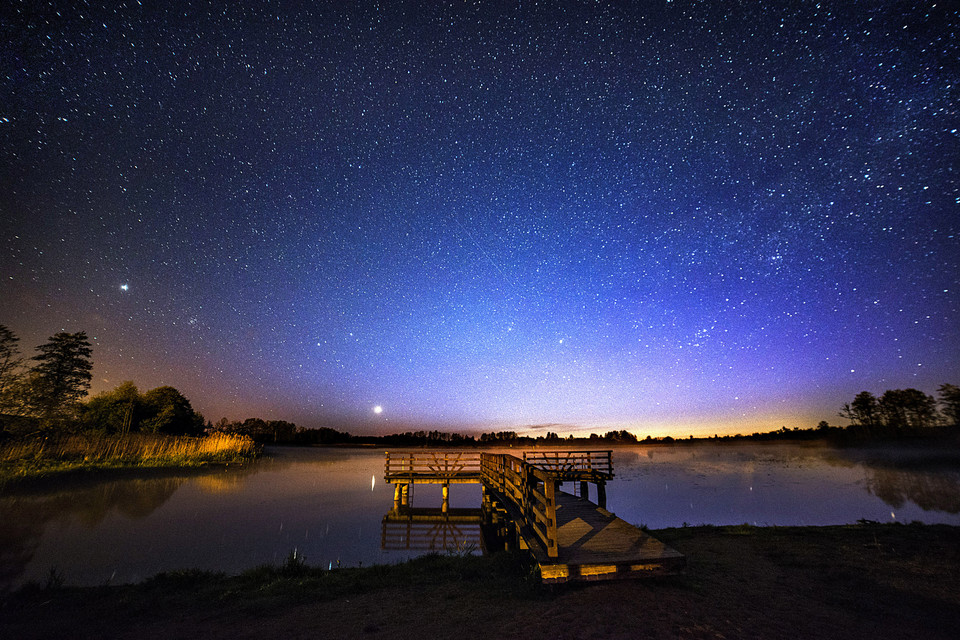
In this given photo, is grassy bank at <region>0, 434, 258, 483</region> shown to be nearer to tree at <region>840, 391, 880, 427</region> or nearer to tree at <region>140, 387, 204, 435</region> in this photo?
tree at <region>140, 387, 204, 435</region>

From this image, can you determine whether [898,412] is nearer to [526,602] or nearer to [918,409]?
[918,409]

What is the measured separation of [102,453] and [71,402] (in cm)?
1198

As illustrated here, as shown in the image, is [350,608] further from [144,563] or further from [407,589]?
[144,563]

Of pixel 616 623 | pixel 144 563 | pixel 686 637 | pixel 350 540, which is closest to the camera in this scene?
pixel 686 637

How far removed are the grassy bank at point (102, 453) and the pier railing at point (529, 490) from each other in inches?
1027

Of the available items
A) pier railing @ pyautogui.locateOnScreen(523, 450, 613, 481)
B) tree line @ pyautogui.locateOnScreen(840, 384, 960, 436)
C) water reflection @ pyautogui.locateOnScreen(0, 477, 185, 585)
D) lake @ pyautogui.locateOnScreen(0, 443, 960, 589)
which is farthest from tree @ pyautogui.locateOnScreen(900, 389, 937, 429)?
water reflection @ pyautogui.locateOnScreen(0, 477, 185, 585)

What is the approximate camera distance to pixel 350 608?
7.43 metres

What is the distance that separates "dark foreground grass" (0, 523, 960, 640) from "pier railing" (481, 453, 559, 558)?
0.91m

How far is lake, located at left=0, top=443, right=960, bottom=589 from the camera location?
12.6 meters

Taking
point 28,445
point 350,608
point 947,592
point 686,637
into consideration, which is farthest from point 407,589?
point 28,445

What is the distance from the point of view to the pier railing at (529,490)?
25.9ft

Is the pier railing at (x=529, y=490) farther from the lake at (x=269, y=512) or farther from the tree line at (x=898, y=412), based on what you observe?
the tree line at (x=898, y=412)

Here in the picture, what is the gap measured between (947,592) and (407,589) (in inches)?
400

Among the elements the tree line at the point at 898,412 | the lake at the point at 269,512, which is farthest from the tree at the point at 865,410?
the lake at the point at 269,512
